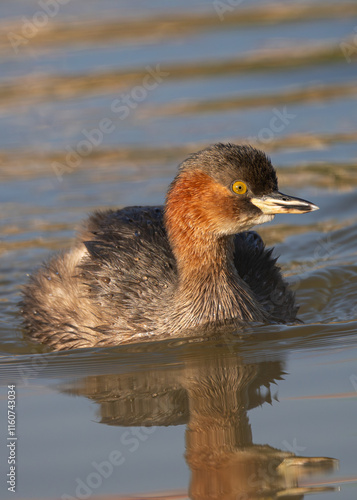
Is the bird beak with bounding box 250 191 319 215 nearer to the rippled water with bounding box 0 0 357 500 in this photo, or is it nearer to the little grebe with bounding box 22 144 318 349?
the little grebe with bounding box 22 144 318 349

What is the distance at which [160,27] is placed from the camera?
17.2m

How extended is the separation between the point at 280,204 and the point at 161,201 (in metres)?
4.42

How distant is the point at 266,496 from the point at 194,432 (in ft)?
3.15

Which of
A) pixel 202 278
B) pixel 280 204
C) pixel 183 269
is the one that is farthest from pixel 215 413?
pixel 280 204

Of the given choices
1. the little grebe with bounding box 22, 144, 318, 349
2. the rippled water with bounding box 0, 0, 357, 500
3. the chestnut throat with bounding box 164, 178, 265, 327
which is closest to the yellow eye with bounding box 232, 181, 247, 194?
the little grebe with bounding box 22, 144, 318, 349

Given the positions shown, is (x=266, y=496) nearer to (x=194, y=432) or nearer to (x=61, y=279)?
(x=194, y=432)

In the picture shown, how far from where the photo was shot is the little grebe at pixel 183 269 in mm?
7758

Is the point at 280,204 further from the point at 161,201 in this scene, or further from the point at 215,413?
the point at 161,201

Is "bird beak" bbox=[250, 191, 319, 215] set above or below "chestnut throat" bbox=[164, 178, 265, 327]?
above

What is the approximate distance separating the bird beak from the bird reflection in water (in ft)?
3.81

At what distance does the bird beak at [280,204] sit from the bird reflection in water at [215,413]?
1.16 meters

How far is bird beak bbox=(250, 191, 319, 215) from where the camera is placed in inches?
300

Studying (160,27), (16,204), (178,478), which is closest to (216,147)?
(178,478)

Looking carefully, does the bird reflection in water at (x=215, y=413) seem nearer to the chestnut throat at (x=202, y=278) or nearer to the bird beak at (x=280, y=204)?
the chestnut throat at (x=202, y=278)
